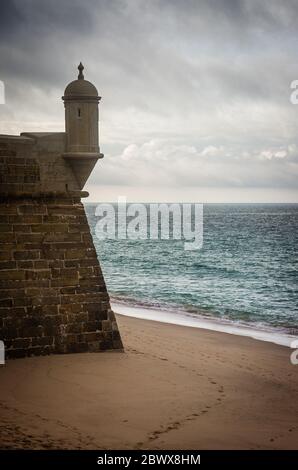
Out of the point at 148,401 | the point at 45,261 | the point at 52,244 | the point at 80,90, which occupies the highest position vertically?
the point at 80,90

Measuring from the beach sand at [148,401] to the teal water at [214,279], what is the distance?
7.97m

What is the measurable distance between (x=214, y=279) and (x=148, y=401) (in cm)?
2399

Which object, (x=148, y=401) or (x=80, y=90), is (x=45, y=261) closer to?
(x=80, y=90)

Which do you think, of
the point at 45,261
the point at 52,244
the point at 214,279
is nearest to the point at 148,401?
the point at 45,261

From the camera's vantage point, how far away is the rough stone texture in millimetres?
11766

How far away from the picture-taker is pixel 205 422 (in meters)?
9.06

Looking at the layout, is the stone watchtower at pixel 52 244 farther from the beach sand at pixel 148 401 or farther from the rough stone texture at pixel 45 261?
the beach sand at pixel 148 401

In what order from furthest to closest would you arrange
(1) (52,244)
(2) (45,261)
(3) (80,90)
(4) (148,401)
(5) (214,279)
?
(5) (214,279) < (3) (80,90) < (1) (52,244) < (2) (45,261) < (4) (148,401)

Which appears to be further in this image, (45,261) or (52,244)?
(52,244)

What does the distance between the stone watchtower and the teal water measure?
9.50 metres

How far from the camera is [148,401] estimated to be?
9.83 metres

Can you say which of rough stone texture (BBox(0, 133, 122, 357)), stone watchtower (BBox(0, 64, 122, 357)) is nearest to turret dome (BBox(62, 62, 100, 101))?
stone watchtower (BBox(0, 64, 122, 357))

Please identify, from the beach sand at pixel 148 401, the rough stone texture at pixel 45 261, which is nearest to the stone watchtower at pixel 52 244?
the rough stone texture at pixel 45 261
